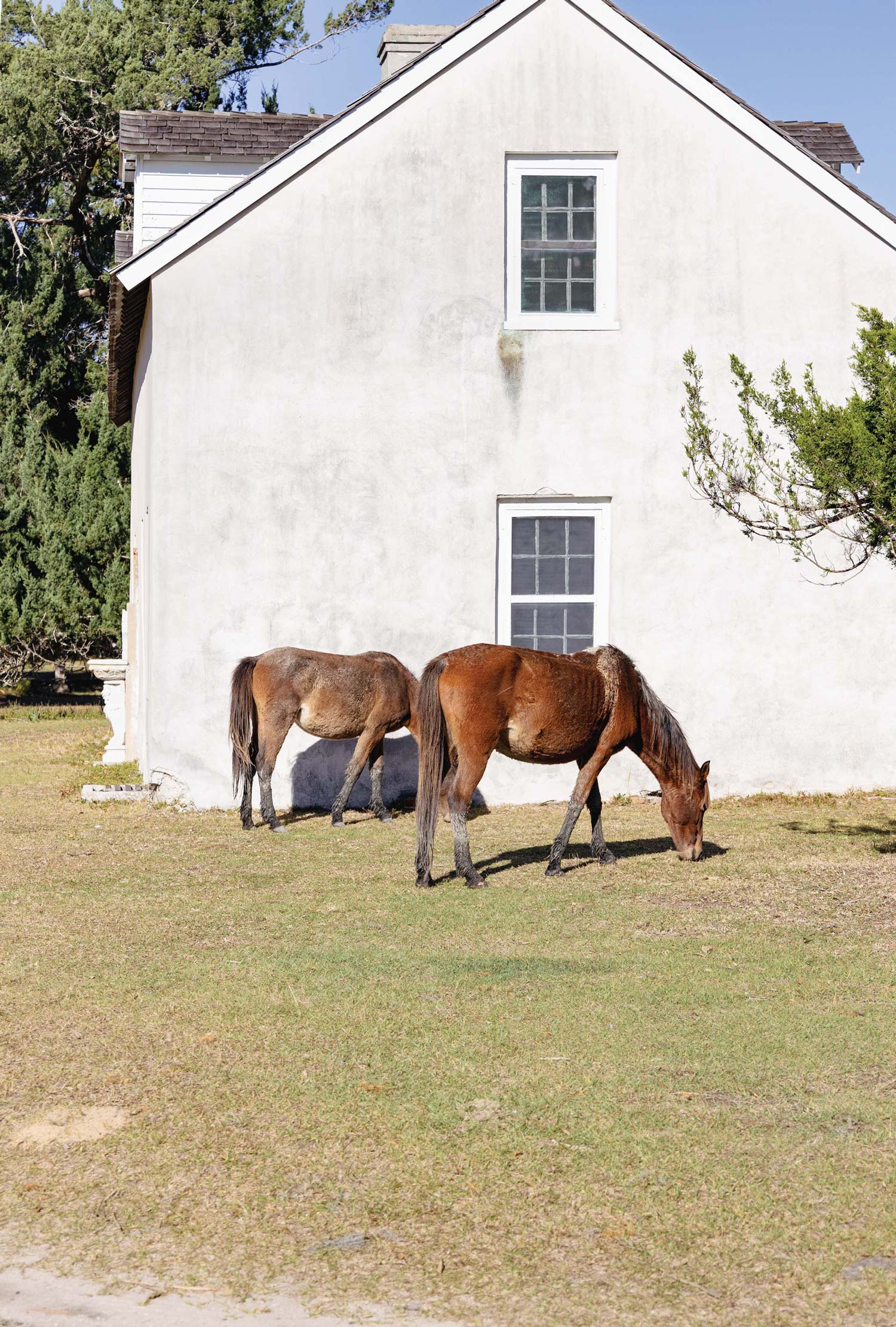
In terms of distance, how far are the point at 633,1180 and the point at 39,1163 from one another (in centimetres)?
203

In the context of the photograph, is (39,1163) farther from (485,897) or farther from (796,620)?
(796,620)

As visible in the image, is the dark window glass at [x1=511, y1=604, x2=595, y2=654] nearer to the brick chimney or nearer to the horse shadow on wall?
the horse shadow on wall

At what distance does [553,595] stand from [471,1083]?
8.80 m

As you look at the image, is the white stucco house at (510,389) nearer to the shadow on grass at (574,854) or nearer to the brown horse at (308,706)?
the brown horse at (308,706)

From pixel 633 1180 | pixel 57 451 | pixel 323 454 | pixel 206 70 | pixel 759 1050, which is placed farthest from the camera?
pixel 206 70

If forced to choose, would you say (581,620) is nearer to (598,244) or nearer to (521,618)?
(521,618)

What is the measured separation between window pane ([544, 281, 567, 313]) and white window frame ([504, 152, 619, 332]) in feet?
0.37

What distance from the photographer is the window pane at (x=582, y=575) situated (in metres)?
14.3

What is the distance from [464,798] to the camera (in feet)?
33.2

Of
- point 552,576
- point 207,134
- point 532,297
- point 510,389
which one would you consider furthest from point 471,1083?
point 207,134

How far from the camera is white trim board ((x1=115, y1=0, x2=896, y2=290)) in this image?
13477mm

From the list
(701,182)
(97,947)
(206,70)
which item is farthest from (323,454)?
(206,70)

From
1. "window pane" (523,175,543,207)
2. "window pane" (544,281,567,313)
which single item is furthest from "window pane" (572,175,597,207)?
"window pane" (544,281,567,313)

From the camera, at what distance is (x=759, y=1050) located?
20.4ft
